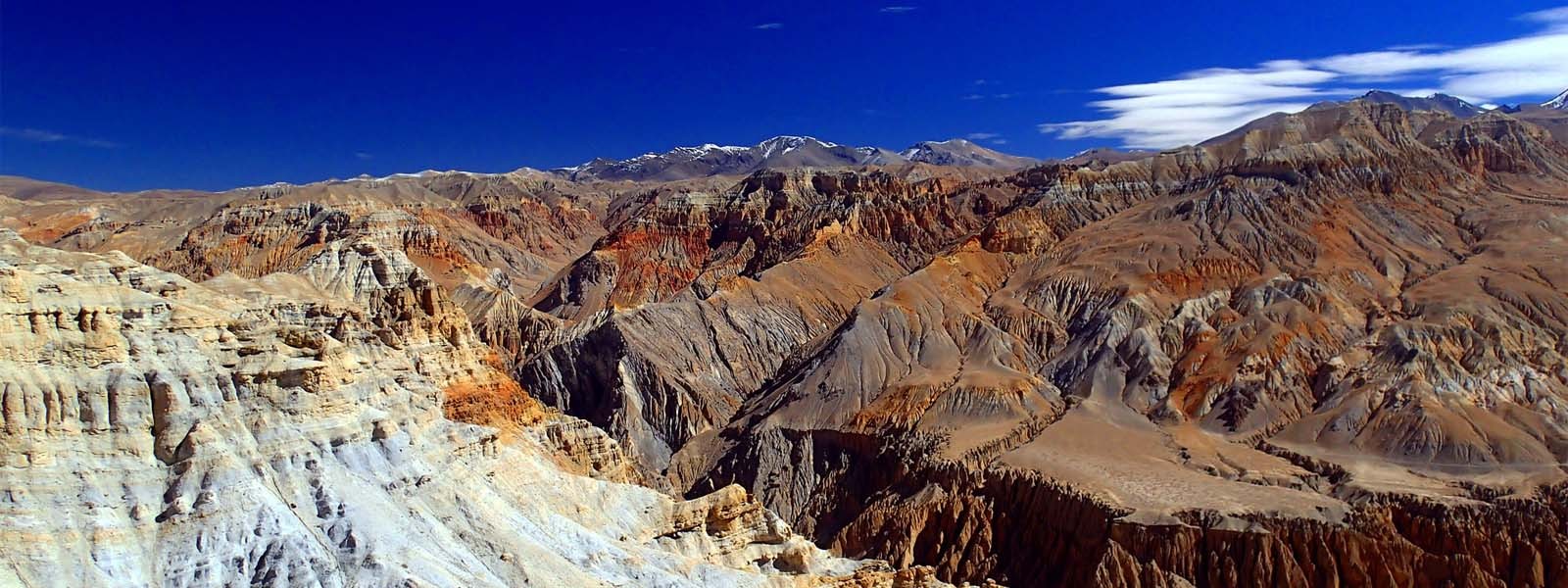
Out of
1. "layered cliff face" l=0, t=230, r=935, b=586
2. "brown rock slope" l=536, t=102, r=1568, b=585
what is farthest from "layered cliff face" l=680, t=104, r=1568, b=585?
"layered cliff face" l=0, t=230, r=935, b=586

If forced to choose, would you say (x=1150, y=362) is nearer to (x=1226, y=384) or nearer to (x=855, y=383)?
(x=1226, y=384)

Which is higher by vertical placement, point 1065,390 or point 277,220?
point 277,220

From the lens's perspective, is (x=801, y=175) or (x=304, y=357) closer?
(x=304, y=357)

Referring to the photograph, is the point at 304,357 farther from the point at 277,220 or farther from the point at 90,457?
the point at 277,220

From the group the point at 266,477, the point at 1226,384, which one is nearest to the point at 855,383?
the point at 1226,384

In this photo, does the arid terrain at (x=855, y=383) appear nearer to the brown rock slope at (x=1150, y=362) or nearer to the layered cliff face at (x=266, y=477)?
the layered cliff face at (x=266, y=477)

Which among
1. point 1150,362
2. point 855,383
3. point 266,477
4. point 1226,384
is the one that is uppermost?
point 266,477

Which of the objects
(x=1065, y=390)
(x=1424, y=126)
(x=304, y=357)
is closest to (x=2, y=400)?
(x=304, y=357)
